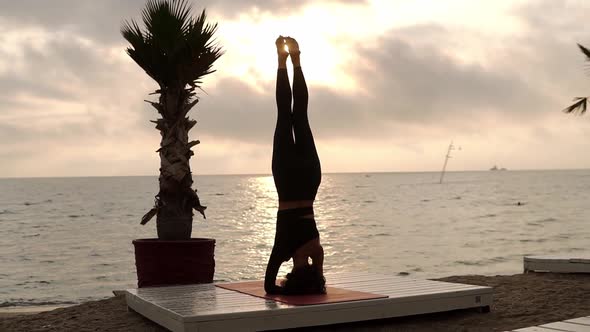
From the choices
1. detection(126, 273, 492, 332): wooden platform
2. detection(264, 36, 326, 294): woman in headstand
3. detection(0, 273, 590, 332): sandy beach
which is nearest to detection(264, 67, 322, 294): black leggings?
detection(264, 36, 326, 294): woman in headstand

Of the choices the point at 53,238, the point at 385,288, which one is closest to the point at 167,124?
the point at 385,288

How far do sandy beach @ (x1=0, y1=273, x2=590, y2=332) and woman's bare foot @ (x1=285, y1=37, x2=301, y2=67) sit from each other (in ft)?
10.5

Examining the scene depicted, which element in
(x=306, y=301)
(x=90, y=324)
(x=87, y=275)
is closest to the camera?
(x=306, y=301)

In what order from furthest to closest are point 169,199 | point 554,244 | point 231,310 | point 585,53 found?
point 554,244, point 585,53, point 169,199, point 231,310

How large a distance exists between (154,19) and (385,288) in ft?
19.5

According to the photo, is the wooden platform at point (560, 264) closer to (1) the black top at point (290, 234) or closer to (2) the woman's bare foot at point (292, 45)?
(1) the black top at point (290, 234)

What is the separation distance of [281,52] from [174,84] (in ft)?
11.4

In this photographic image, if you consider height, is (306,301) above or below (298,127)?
below

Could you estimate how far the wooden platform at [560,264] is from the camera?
40.6 ft

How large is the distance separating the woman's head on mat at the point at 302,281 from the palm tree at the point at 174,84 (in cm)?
333

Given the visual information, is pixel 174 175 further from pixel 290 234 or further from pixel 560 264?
pixel 560 264

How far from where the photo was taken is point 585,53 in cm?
1867

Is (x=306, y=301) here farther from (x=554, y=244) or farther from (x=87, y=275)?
(x=554, y=244)

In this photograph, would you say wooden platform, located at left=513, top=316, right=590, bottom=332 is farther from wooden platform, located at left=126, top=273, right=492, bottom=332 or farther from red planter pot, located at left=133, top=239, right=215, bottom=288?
red planter pot, located at left=133, top=239, right=215, bottom=288
